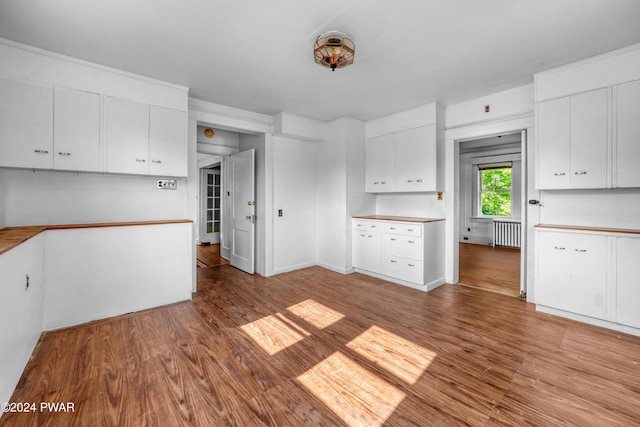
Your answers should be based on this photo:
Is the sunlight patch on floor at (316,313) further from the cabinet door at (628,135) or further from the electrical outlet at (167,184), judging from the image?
the cabinet door at (628,135)

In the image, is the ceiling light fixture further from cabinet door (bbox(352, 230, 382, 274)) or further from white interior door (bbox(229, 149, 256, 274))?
cabinet door (bbox(352, 230, 382, 274))

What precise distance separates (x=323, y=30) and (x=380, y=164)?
272cm

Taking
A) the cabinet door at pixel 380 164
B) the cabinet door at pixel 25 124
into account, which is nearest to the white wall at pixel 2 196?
the cabinet door at pixel 25 124

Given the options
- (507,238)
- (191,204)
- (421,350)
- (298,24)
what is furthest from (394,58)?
(507,238)

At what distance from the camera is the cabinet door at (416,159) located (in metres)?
4.04

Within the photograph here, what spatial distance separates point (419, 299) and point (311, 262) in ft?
7.17

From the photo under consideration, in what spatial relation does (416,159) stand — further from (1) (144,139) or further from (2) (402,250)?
(1) (144,139)

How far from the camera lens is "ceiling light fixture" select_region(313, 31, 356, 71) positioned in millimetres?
2250

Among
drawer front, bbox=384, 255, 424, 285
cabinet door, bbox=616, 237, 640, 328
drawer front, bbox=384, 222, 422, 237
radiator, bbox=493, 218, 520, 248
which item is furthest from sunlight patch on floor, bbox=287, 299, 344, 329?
radiator, bbox=493, 218, 520, 248

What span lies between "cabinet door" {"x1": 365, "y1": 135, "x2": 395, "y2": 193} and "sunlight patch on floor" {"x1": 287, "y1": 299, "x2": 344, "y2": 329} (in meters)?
2.34

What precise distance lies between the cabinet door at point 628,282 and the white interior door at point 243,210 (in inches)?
176

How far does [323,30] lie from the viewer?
90.5 inches

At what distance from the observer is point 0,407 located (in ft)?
4.99

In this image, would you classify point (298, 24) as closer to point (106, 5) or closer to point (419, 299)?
point (106, 5)
